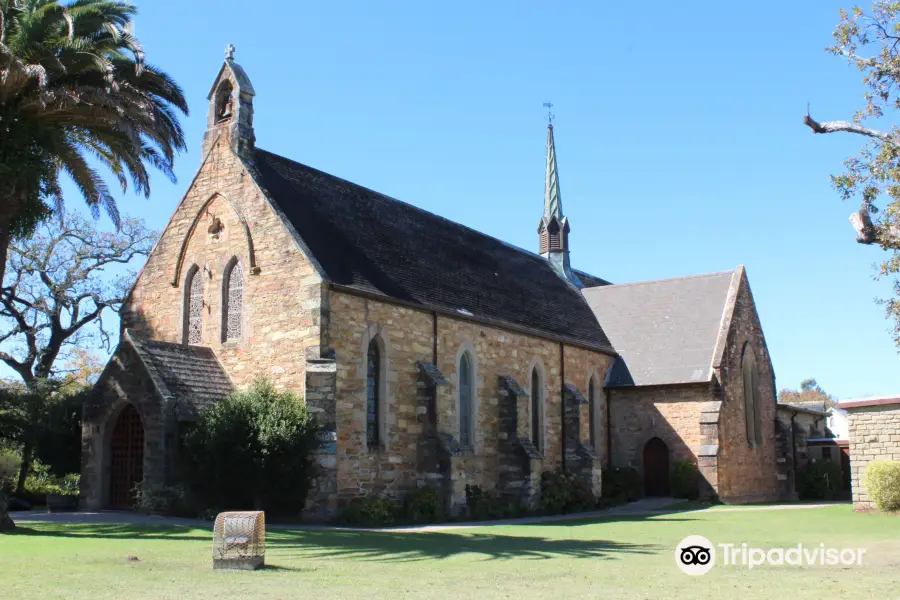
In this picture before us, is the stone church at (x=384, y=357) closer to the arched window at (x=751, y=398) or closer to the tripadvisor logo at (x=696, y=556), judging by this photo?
the arched window at (x=751, y=398)

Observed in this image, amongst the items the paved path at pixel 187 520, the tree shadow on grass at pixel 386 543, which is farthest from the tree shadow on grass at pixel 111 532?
the paved path at pixel 187 520

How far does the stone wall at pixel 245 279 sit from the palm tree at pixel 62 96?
393 centimetres

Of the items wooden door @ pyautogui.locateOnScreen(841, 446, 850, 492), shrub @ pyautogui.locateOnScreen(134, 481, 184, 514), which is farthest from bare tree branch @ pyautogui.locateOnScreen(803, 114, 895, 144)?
wooden door @ pyautogui.locateOnScreen(841, 446, 850, 492)

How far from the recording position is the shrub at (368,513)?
74.4 ft

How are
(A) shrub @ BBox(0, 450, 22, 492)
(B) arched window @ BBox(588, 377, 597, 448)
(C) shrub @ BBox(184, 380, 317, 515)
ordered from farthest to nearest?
(B) arched window @ BBox(588, 377, 597, 448), (A) shrub @ BBox(0, 450, 22, 492), (C) shrub @ BBox(184, 380, 317, 515)

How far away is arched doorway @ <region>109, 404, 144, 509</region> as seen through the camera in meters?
24.2

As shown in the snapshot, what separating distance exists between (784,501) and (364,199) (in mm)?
20461

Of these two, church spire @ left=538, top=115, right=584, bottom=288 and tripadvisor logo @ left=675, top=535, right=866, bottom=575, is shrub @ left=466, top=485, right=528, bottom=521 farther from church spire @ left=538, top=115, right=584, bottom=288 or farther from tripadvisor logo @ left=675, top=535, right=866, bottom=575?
church spire @ left=538, top=115, right=584, bottom=288

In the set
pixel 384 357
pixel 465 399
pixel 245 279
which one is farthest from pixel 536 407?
pixel 245 279

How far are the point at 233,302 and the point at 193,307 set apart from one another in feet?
5.50

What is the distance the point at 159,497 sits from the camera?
22.1 m

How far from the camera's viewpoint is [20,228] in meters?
21.8

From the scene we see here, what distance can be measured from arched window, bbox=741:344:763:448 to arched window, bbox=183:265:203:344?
21222 millimetres

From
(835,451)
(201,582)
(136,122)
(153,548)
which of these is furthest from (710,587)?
→ (835,451)
